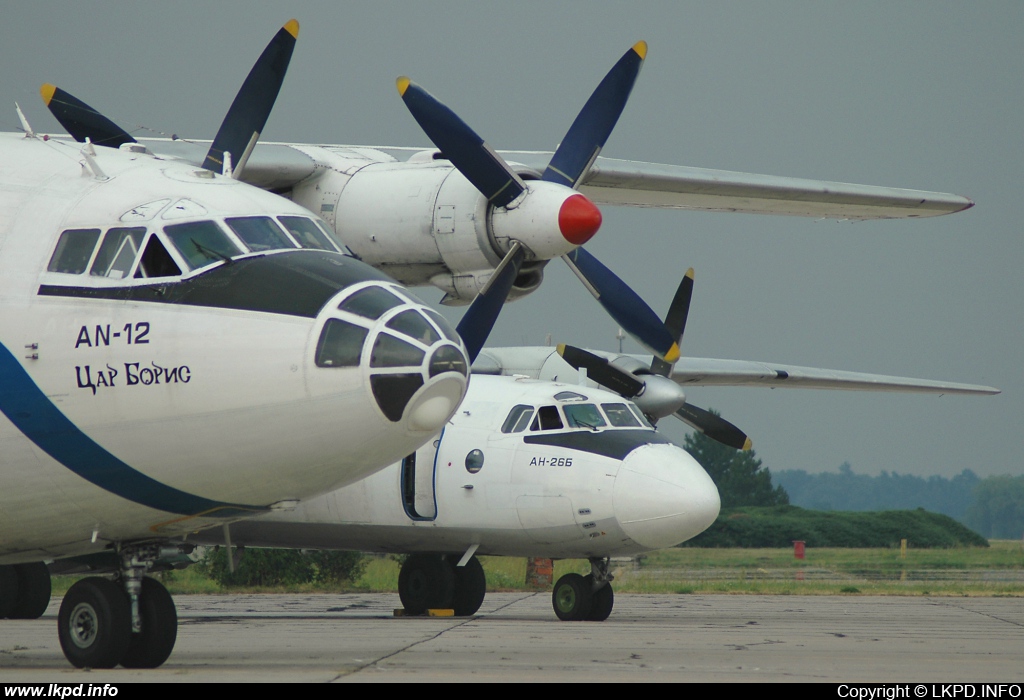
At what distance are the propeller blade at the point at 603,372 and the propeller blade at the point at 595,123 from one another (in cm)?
492

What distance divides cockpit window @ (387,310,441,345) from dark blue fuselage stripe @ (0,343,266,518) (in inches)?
76.0

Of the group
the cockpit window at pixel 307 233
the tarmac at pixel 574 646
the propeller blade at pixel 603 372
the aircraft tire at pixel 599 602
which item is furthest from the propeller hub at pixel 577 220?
the propeller blade at pixel 603 372

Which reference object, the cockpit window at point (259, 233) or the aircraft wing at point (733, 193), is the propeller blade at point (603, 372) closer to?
the aircraft wing at point (733, 193)

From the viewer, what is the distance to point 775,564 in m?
38.9

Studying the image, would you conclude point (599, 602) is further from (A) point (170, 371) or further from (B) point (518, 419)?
(A) point (170, 371)

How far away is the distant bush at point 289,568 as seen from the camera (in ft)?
85.5

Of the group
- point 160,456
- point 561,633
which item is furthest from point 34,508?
point 561,633

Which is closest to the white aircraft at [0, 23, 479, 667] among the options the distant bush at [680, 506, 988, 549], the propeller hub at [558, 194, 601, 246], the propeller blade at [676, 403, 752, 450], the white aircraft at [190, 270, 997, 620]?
the propeller hub at [558, 194, 601, 246]

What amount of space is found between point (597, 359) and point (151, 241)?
11.4m

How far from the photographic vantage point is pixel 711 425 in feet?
73.4

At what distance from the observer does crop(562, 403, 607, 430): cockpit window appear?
A: 1623cm

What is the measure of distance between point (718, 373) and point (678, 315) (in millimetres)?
3739

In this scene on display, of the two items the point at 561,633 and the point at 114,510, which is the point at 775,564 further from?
the point at 114,510

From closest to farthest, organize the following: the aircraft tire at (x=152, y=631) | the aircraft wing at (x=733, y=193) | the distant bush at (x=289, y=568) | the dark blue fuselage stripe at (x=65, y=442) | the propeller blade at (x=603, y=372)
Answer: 1. the dark blue fuselage stripe at (x=65, y=442)
2. the aircraft tire at (x=152, y=631)
3. the aircraft wing at (x=733, y=193)
4. the propeller blade at (x=603, y=372)
5. the distant bush at (x=289, y=568)
